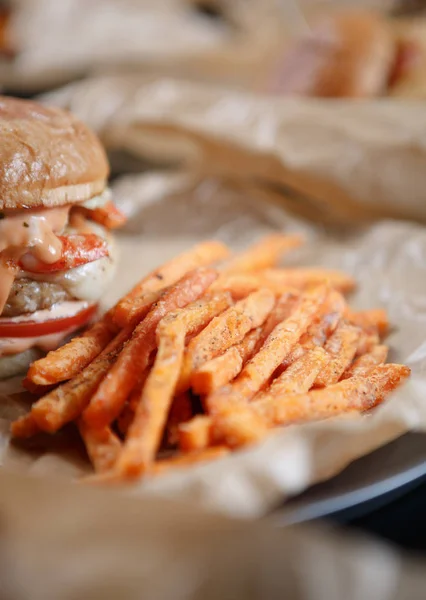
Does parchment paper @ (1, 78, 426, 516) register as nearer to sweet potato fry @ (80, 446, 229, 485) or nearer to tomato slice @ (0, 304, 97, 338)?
tomato slice @ (0, 304, 97, 338)

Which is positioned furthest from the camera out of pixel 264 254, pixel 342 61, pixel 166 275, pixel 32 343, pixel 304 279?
pixel 342 61

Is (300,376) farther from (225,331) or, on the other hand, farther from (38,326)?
(38,326)

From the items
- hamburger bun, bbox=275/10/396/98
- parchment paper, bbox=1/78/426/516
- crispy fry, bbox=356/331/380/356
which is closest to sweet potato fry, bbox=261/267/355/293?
parchment paper, bbox=1/78/426/516

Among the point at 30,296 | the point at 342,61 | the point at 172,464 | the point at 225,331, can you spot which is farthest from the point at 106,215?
the point at 342,61

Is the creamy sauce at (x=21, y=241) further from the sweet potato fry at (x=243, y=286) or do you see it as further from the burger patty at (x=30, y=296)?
the sweet potato fry at (x=243, y=286)

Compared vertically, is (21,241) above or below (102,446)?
above

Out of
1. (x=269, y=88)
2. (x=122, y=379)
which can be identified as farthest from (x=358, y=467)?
(x=269, y=88)

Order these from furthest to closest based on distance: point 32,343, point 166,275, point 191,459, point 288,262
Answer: point 288,262, point 166,275, point 32,343, point 191,459
